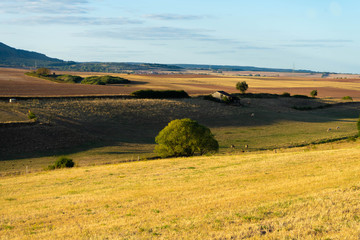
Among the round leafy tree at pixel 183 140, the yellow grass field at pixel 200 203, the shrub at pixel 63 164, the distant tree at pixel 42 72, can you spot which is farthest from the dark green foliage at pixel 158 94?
the distant tree at pixel 42 72

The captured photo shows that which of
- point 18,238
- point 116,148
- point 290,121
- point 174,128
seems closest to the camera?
point 18,238

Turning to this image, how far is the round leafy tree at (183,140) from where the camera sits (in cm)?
4828

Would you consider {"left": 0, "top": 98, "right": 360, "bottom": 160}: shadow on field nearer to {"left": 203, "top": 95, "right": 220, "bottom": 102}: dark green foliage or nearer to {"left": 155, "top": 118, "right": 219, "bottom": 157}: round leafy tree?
{"left": 203, "top": 95, "right": 220, "bottom": 102}: dark green foliage

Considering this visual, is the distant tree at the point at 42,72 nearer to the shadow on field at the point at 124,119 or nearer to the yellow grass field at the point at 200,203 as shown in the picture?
the shadow on field at the point at 124,119

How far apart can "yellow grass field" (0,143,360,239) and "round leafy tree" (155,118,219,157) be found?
605 inches

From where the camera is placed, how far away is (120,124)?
83812mm

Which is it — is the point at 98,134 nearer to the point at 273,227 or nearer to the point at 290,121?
the point at 290,121

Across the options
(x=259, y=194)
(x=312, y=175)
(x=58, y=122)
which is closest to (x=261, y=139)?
(x=58, y=122)

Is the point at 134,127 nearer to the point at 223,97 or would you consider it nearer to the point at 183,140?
the point at 183,140

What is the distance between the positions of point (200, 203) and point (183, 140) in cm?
2883

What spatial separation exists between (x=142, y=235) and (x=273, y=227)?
4.79m

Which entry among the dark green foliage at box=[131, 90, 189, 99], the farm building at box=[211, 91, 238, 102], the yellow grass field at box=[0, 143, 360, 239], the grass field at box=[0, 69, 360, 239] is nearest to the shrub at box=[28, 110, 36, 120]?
the grass field at box=[0, 69, 360, 239]

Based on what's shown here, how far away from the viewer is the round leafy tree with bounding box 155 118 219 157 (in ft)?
158

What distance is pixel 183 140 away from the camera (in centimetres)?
4828
